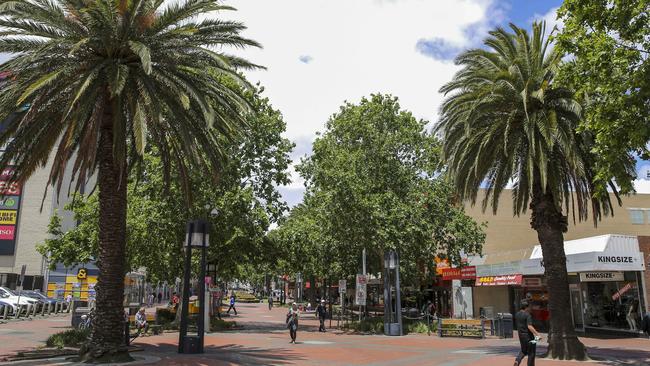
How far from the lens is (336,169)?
29734mm

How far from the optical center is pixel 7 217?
61.0 m

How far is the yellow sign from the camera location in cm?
6094

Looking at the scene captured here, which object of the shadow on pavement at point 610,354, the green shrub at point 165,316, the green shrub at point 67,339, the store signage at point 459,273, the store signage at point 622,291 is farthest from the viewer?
the store signage at point 459,273

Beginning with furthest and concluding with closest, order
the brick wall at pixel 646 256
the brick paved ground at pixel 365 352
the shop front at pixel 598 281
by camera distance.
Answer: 1. the shop front at pixel 598 281
2. the brick wall at pixel 646 256
3. the brick paved ground at pixel 365 352

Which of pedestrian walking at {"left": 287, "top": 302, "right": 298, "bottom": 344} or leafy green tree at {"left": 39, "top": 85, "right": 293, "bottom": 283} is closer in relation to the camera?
pedestrian walking at {"left": 287, "top": 302, "right": 298, "bottom": 344}

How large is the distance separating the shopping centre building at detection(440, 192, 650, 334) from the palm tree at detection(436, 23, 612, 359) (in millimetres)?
2469

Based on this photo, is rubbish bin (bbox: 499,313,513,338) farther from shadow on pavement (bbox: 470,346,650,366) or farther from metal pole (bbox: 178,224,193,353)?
metal pole (bbox: 178,224,193,353)

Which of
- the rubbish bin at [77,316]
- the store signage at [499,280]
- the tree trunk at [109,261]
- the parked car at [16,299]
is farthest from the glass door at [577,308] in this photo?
→ the parked car at [16,299]

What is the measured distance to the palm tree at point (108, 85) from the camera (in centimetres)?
1384

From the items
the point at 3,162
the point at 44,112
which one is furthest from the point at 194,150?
the point at 3,162

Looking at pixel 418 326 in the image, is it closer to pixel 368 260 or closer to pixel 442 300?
pixel 368 260

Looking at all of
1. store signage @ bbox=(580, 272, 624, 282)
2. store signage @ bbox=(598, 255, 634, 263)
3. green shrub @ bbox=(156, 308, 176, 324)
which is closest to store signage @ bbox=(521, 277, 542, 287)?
store signage @ bbox=(580, 272, 624, 282)

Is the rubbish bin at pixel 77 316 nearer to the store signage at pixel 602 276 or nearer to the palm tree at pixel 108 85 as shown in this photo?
the palm tree at pixel 108 85

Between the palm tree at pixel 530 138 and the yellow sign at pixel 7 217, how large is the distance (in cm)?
5733
